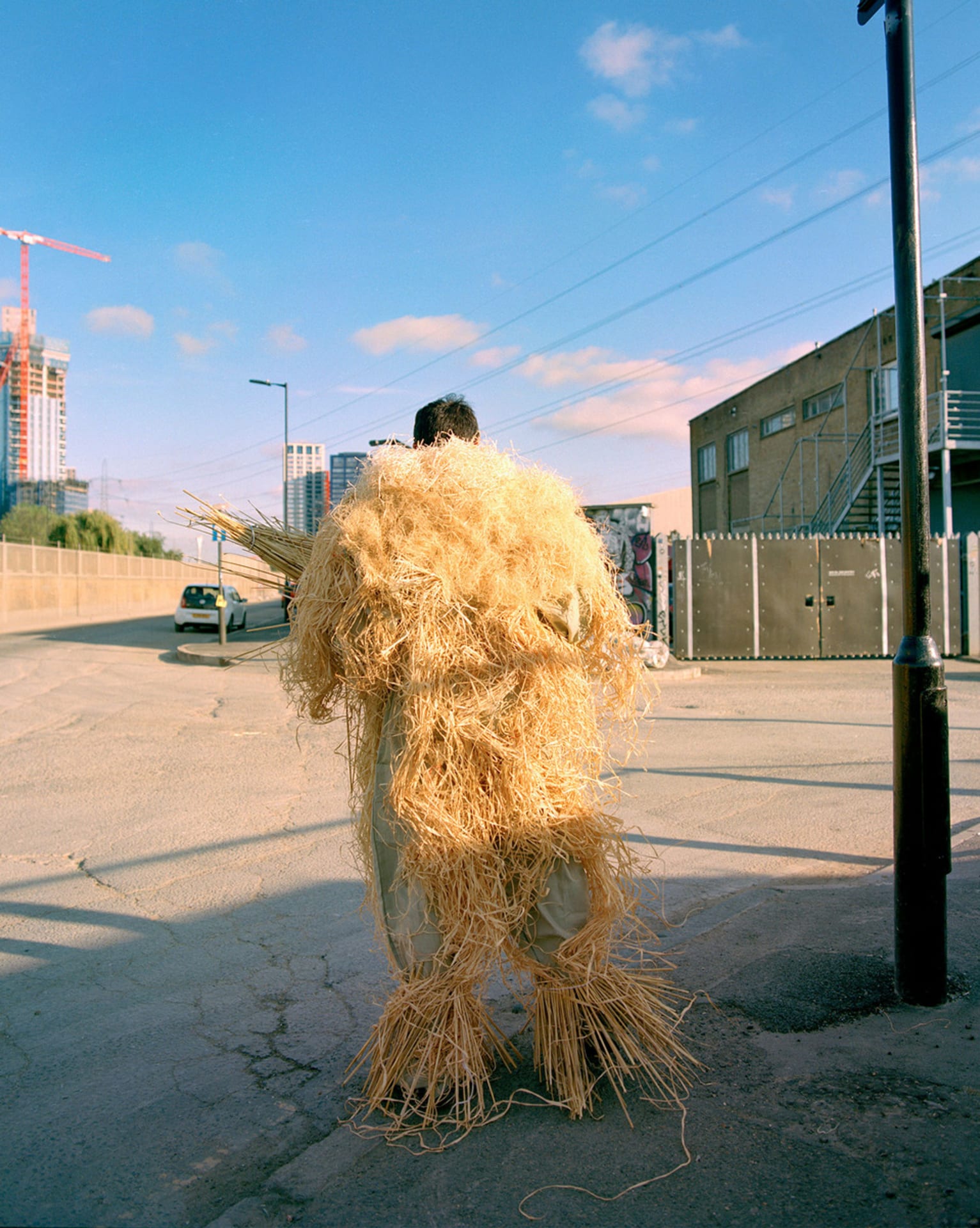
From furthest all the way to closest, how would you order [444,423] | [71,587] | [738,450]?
[738,450] → [71,587] → [444,423]

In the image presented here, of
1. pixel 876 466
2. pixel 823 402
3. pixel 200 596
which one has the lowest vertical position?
pixel 200 596

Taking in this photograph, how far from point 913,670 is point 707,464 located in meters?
41.3

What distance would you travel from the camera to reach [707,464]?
4278cm

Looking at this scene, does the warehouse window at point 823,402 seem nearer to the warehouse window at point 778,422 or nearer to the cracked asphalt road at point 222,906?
the warehouse window at point 778,422

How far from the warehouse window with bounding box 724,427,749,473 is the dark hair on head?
36853 millimetres

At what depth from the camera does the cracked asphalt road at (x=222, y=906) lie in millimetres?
2475

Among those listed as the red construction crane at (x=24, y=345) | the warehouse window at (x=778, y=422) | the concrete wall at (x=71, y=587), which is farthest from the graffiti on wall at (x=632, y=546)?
the red construction crane at (x=24, y=345)

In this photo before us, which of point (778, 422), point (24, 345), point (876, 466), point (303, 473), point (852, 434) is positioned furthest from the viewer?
point (24, 345)

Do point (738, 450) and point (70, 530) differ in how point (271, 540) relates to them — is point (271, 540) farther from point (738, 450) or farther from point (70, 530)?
point (70, 530)

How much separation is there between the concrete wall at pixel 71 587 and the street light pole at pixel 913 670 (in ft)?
81.0

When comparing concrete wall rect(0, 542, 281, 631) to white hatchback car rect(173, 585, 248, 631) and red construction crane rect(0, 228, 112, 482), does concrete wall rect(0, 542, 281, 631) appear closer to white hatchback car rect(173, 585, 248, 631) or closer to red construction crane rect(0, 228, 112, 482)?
white hatchback car rect(173, 585, 248, 631)

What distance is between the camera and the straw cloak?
2.58 m

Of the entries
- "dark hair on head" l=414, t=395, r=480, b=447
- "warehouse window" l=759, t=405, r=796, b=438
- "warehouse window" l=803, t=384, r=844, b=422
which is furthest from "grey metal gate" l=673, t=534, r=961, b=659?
"warehouse window" l=759, t=405, r=796, b=438

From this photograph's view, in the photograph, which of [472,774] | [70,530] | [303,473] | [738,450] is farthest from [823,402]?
[70,530]
